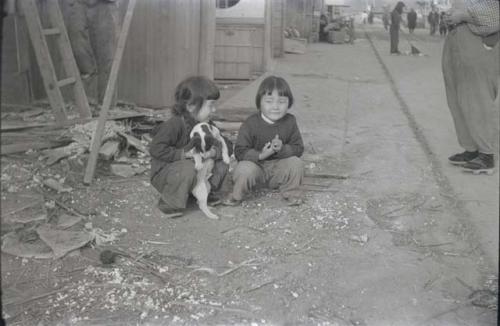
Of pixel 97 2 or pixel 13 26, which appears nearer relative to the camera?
pixel 13 26

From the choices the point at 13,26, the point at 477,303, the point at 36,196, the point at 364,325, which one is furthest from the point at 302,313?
the point at 13,26

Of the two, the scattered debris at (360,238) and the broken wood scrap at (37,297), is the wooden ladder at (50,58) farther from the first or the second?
the scattered debris at (360,238)

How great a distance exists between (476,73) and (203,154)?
1.61m

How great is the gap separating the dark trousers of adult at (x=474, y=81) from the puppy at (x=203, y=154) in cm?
145

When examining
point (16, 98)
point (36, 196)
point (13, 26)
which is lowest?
point (36, 196)

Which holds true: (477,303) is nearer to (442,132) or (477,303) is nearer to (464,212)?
(464,212)

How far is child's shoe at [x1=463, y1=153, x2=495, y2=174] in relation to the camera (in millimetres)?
3568

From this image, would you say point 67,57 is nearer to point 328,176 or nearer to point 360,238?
point 328,176

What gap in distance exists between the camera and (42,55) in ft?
11.3

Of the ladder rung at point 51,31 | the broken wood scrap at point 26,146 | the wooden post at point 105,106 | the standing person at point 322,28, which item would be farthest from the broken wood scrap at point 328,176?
the standing person at point 322,28

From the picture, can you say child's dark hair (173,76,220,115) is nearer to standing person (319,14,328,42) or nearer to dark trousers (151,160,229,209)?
dark trousers (151,160,229,209)

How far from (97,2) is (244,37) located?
321cm

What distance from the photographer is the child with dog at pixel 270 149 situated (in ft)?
10.3

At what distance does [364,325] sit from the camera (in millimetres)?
1981
